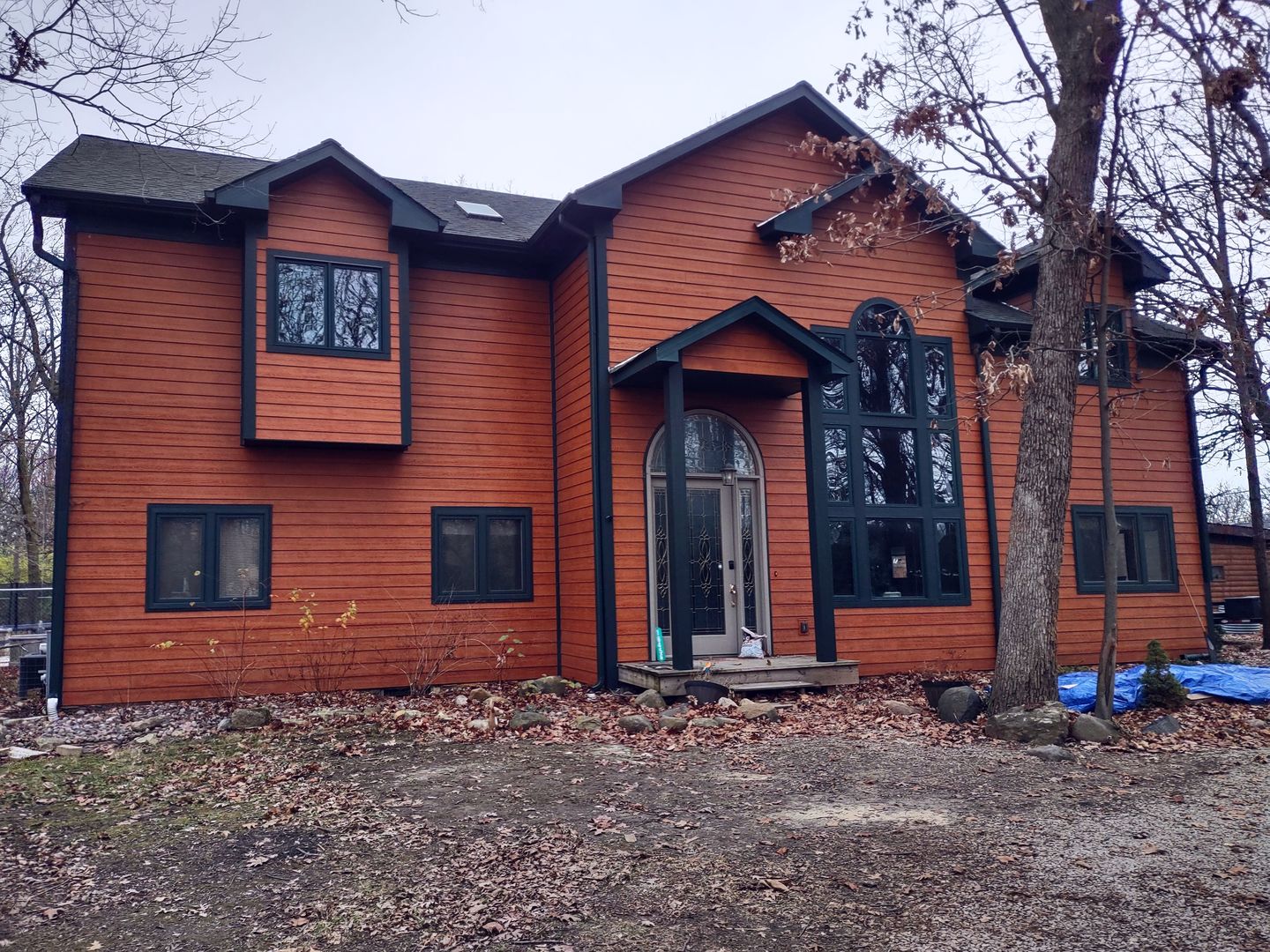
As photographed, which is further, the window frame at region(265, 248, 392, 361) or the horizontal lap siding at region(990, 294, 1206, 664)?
the horizontal lap siding at region(990, 294, 1206, 664)

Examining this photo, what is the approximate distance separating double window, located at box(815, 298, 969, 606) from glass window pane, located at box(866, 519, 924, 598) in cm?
1

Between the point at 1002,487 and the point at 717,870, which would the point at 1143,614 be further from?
the point at 717,870

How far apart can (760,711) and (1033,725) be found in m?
2.40

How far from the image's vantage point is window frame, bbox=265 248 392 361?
11.2 metres

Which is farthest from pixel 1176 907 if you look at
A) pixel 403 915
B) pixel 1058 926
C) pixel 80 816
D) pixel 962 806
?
pixel 80 816

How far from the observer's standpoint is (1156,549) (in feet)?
48.8

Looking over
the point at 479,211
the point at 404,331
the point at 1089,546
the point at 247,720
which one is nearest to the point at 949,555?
the point at 1089,546

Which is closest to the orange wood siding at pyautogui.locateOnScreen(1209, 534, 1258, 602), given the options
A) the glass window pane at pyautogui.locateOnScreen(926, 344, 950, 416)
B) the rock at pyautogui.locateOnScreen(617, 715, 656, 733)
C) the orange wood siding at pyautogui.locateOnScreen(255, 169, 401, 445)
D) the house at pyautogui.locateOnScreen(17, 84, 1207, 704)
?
the house at pyautogui.locateOnScreen(17, 84, 1207, 704)

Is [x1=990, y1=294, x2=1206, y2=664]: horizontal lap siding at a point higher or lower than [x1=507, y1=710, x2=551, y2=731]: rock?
higher

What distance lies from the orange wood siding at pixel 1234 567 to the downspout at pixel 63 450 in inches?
994

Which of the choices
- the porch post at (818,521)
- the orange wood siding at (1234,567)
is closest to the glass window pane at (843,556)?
the porch post at (818,521)

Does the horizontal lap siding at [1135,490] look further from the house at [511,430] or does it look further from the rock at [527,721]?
the rock at [527,721]

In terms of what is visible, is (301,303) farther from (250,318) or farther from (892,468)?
(892,468)

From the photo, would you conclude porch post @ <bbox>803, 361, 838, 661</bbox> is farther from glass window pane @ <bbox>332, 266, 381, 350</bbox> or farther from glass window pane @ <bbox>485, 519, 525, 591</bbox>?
glass window pane @ <bbox>332, 266, 381, 350</bbox>
